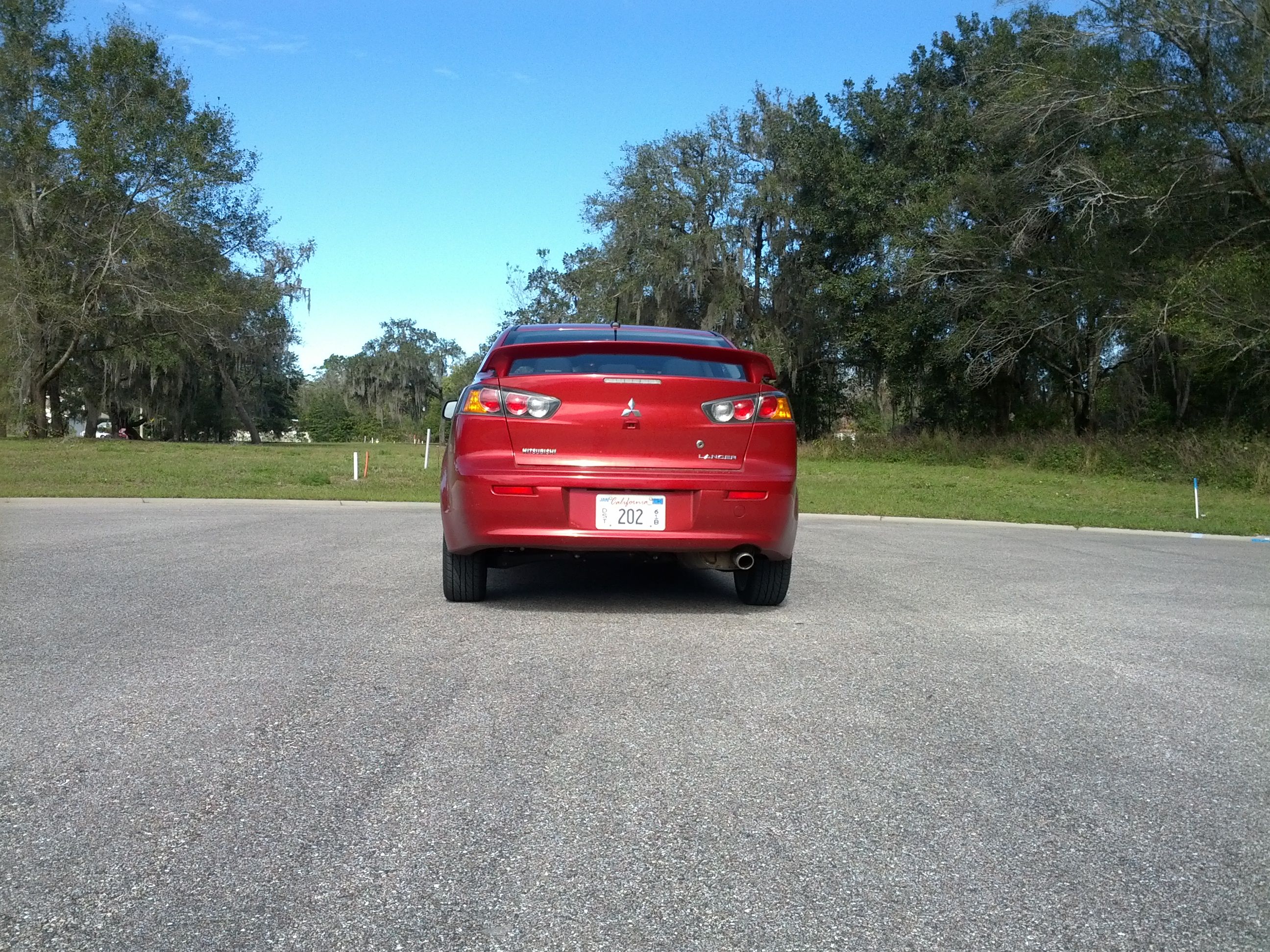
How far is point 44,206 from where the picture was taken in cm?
3303

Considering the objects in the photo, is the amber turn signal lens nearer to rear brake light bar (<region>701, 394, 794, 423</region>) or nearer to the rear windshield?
the rear windshield

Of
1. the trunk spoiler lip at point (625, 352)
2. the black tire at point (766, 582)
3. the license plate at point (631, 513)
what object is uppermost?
the trunk spoiler lip at point (625, 352)

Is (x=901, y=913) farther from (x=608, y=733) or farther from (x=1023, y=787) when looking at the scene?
(x=608, y=733)

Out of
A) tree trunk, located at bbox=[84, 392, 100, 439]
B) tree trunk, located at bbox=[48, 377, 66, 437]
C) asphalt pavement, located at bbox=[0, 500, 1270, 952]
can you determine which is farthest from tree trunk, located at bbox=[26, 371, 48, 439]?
asphalt pavement, located at bbox=[0, 500, 1270, 952]

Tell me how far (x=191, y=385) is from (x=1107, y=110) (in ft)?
145

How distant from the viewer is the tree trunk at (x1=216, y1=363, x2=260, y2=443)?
50625mm

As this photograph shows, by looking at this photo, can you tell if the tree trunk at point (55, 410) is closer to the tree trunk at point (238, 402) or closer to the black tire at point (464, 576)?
the tree trunk at point (238, 402)

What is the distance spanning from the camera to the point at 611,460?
5.84 m

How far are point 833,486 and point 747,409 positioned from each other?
52.0ft

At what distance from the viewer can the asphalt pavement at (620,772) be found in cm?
250

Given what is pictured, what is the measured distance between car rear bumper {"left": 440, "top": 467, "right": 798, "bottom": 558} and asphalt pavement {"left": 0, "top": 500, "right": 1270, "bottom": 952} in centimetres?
48

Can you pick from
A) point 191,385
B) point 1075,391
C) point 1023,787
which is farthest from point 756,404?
point 191,385

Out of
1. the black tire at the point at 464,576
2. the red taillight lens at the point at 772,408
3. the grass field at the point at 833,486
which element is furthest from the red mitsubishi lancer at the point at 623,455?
the grass field at the point at 833,486

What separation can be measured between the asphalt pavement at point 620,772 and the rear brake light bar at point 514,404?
1163 mm
